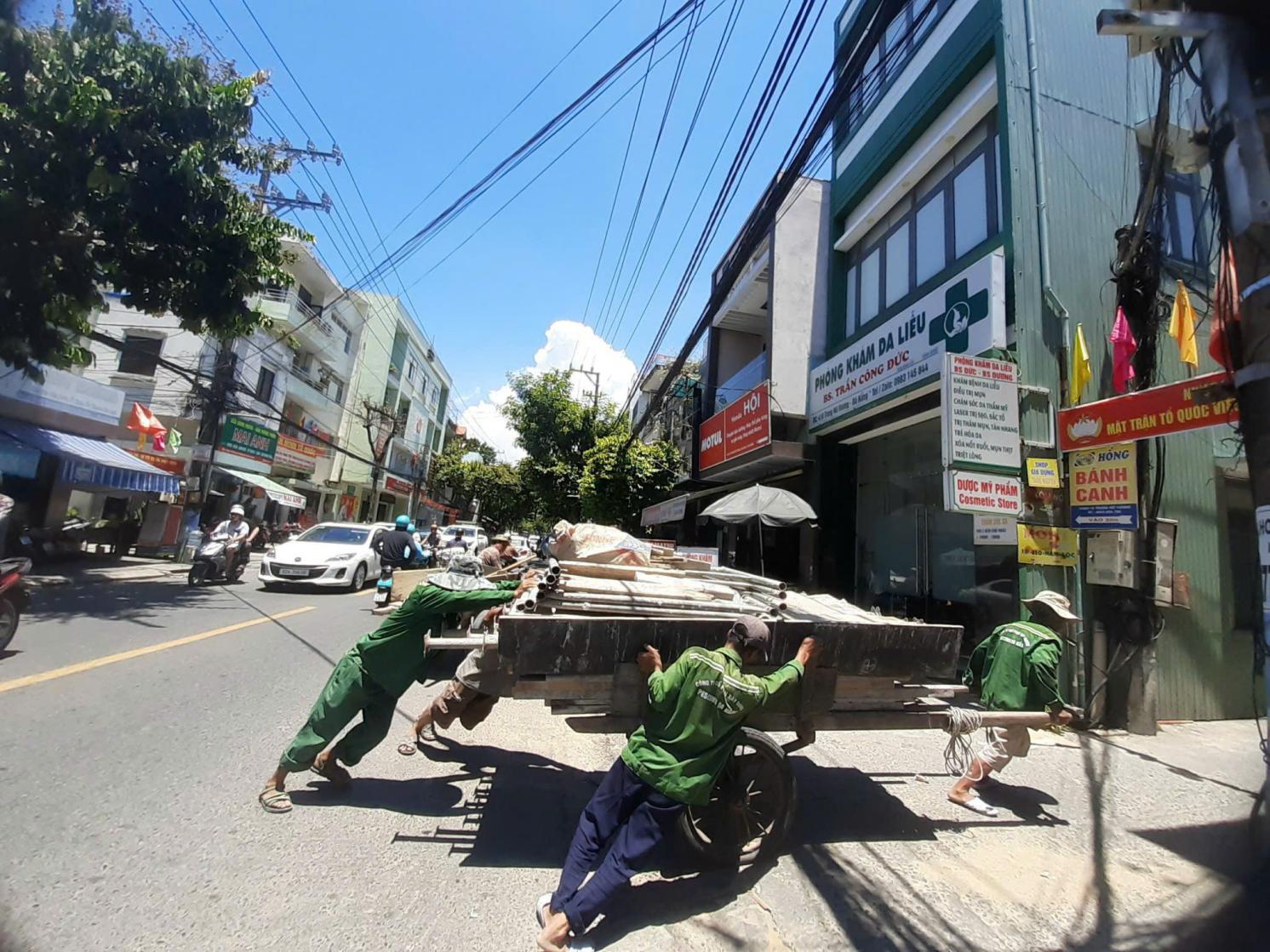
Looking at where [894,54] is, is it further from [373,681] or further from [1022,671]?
[373,681]

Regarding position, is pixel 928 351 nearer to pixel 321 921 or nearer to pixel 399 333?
pixel 321 921

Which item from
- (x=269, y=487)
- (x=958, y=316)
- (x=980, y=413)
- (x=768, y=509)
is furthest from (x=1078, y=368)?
(x=269, y=487)

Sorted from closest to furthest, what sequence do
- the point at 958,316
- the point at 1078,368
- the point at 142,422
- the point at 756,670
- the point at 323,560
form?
1. the point at 756,670
2. the point at 1078,368
3. the point at 958,316
4. the point at 323,560
5. the point at 142,422

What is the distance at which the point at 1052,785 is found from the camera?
480 cm

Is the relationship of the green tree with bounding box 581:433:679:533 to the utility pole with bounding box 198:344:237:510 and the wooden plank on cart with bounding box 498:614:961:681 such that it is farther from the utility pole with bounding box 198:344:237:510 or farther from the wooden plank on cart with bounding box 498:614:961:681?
the wooden plank on cart with bounding box 498:614:961:681

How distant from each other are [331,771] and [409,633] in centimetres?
92

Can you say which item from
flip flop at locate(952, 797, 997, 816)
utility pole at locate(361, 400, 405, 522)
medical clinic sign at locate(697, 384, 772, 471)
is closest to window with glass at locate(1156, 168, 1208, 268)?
medical clinic sign at locate(697, 384, 772, 471)

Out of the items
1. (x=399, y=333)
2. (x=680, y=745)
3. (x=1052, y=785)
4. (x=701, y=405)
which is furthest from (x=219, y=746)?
(x=399, y=333)

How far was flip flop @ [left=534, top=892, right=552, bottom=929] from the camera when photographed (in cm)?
262

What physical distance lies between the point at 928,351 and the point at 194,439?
82.3 ft

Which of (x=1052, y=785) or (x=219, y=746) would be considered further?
(x=1052, y=785)

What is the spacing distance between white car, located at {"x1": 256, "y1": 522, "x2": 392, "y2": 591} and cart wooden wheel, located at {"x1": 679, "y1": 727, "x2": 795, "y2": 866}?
10.8 m

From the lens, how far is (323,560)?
40.6 feet

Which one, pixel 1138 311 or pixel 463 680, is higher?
pixel 1138 311
